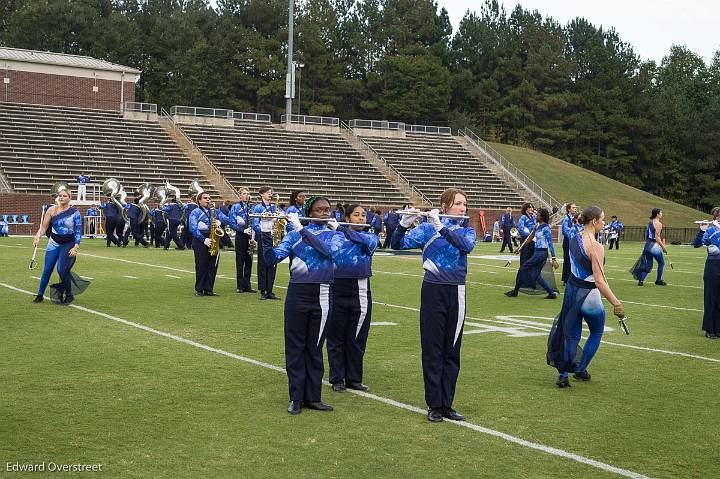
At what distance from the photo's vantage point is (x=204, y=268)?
615 inches

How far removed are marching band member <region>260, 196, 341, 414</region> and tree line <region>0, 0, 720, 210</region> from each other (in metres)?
61.6

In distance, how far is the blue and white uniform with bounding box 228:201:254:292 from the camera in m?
16.0

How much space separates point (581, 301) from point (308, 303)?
264cm

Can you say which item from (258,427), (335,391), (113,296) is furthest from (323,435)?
(113,296)

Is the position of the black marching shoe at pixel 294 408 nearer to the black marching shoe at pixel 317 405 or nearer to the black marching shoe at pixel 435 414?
the black marching shoe at pixel 317 405

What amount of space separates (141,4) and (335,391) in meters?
74.7

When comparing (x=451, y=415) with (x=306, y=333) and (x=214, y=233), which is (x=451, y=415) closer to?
(x=306, y=333)

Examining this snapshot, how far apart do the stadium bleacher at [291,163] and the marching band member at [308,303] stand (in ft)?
118

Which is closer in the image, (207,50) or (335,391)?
(335,391)

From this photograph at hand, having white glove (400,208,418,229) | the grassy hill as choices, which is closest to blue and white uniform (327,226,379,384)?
white glove (400,208,418,229)

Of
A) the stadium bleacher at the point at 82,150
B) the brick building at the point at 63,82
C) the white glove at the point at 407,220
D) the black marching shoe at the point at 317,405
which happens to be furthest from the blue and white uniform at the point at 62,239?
the brick building at the point at 63,82

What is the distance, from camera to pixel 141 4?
77812 mm

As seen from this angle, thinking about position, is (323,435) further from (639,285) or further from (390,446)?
(639,285)

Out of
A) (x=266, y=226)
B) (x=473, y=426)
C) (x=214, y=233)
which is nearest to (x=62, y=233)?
(x=214, y=233)
